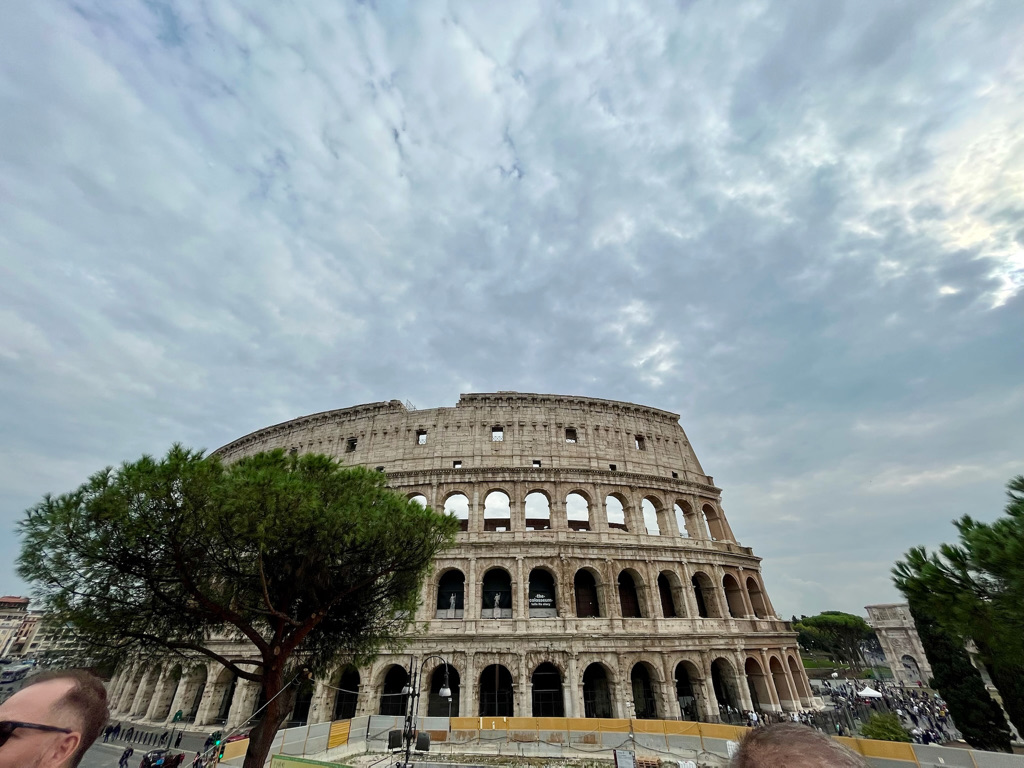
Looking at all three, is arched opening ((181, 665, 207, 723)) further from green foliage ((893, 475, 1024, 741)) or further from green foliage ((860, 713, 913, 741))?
green foliage ((893, 475, 1024, 741))

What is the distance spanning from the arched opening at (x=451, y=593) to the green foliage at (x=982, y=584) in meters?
18.8

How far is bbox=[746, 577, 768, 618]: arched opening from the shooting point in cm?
2683

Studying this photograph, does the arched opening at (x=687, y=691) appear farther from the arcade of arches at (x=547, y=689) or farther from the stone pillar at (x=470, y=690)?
the stone pillar at (x=470, y=690)

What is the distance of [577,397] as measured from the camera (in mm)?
28938

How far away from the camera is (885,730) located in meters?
14.7

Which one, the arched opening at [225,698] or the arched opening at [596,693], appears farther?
the arched opening at [225,698]

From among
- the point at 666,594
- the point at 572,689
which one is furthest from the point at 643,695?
the point at 666,594

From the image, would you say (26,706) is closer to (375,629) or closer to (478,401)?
(375,629)

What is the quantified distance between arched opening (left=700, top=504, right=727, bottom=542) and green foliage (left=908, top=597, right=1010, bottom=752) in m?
9.58

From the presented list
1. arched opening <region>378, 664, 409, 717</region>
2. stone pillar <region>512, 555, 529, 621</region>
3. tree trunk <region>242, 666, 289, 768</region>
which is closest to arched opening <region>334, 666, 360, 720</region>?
arched opening <region>378, 664, 409, 717</region>

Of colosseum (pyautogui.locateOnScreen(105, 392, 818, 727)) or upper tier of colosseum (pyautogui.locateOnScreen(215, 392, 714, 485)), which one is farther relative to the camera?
upper tier of colosseum (pyautogui.locateOnScreen(215, 392, 714, 485))

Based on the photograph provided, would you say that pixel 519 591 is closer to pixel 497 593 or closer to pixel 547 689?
pixel 497 593

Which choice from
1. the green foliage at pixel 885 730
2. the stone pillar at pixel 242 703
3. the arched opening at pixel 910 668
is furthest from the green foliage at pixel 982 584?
the arched opening at pixel 910 668

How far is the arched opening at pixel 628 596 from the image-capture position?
24453 mm
